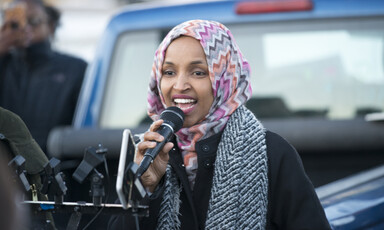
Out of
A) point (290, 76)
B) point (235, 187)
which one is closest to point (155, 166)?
point (235, 187)

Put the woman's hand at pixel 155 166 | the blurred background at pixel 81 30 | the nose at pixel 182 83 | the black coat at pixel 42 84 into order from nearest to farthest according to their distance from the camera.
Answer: the woman's hand at pixel 155 166
the nose at pixel 182 83
the black coat at pixel 42 84
the blurred background at pixel 81 30

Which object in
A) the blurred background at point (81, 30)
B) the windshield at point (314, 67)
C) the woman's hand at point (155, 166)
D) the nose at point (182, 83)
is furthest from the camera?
the blurred background at point (81, 30)

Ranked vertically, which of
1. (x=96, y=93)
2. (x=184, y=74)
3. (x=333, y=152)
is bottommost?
(x=333, y=152)

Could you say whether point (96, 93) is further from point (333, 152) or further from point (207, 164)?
point (207, 164)

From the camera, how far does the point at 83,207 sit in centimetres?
216

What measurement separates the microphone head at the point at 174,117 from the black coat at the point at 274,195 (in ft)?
0.54

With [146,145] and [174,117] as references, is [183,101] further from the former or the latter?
[146,145]

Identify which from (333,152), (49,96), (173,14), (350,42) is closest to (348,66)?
(350,42)

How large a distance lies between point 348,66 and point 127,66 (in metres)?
1.37

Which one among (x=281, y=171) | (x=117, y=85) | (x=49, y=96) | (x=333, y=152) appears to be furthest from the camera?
(x=49, y=96)

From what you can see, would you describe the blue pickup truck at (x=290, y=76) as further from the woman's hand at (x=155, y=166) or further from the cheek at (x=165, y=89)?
the woman's hand at (x=155, y=166)

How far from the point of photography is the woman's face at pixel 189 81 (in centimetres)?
245

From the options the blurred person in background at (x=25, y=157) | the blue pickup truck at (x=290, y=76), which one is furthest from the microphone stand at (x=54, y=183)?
the blue pickup truck at (x=290, y=76)

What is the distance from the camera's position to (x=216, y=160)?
2420 millimetres
